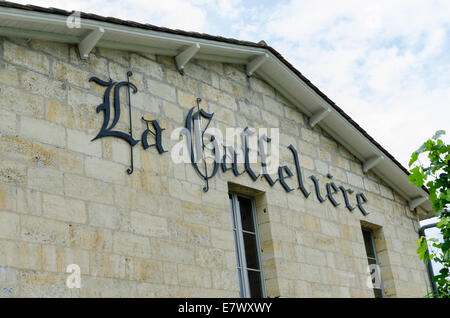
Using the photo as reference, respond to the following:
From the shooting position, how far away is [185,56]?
8.38m

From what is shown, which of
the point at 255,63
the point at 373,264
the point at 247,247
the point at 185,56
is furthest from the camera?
the point at 373,264

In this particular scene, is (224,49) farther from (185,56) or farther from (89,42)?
(89,42)

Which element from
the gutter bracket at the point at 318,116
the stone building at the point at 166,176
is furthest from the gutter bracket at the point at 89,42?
the gutter bracket at the point at 318,116

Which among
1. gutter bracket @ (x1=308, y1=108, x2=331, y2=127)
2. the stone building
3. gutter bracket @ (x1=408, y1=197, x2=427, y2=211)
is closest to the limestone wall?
the stone building

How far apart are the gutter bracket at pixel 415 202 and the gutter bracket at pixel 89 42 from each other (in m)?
6.98

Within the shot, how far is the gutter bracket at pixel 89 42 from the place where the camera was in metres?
7.12

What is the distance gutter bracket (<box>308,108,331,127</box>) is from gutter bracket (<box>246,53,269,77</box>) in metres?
1.35

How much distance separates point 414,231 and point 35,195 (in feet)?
25.0

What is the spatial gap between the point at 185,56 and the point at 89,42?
152 cm

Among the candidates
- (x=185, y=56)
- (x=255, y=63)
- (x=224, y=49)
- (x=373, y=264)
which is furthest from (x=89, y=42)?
(x=373, y=264)

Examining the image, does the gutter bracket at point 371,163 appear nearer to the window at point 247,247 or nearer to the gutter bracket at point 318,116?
the gutter bracket at point 318,116

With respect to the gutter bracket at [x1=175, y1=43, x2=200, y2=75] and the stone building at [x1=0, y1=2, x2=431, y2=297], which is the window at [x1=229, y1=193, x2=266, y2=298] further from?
the gutter bracket at [x1=175, y1=43, x2=200, y2=75]

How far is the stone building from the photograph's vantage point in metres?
6.30
